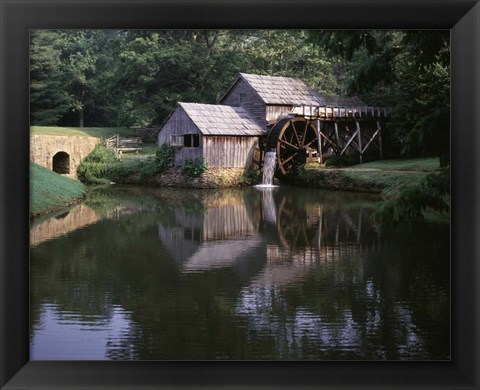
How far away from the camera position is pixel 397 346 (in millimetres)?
4727

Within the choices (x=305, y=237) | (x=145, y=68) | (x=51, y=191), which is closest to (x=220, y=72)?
(x=145, y=68)

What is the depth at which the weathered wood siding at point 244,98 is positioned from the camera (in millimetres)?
9102

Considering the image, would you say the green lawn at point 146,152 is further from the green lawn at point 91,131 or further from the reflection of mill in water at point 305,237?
the reflection of mill in water at point 305,237

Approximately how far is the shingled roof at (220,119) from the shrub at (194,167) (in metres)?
0.46

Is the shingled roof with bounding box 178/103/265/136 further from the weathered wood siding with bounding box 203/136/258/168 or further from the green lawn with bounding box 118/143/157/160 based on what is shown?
the green lawn with bounding box 118/143/157/160

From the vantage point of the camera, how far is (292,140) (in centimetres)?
1238

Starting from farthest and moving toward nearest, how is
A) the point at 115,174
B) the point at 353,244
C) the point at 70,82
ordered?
the point at 115,174, the point at 353,244, the point at 70,82

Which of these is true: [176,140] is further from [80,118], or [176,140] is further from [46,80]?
[46,80]

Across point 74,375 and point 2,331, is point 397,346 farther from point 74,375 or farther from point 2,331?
point 2,331

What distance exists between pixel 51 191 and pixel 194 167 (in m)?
3.13

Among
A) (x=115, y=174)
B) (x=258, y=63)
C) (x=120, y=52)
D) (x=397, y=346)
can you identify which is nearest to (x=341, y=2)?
(x=397, y=346)

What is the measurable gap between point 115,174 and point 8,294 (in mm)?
3890

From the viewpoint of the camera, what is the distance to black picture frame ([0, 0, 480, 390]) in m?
4.30

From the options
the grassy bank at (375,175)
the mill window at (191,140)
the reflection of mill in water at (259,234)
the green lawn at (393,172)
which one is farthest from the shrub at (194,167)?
the green lawn at (393,172)
